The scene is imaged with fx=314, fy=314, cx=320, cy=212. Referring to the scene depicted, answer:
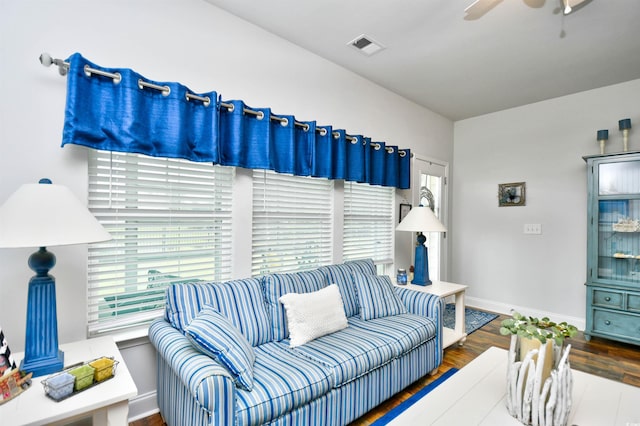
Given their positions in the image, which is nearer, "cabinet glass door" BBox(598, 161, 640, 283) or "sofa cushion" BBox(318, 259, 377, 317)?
"sofa cushion" BBox(318, 259, 377, 317)

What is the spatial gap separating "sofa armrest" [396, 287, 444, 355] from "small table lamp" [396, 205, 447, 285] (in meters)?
0.46

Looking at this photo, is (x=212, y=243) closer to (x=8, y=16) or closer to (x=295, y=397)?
(x=295, y=397)

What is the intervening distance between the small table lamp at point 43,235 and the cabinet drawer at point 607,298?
429cm

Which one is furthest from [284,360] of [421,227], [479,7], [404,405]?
[479,7]

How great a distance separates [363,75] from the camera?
10.7 ft

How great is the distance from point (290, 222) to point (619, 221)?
10.8 ft

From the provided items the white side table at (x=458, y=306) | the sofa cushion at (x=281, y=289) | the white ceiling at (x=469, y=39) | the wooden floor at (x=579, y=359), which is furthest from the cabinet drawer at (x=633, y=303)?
the sofa cushion at (x=281, y=289)

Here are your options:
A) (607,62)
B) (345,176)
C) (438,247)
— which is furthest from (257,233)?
(607,62)

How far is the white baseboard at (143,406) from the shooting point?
6.42 ft

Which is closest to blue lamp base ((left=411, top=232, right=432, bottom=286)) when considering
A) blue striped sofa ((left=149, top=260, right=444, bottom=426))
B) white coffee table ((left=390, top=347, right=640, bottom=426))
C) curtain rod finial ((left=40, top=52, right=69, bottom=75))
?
blue striped sofa ((left=149, top=260, right=444, bottom=426))

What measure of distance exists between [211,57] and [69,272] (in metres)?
1.64

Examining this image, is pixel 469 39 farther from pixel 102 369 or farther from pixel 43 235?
pixel 102 369

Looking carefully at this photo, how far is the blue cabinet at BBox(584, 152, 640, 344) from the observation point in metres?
3.04

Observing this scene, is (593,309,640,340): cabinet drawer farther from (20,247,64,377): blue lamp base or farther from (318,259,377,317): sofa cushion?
(20,247,64,377): blue lamp base
